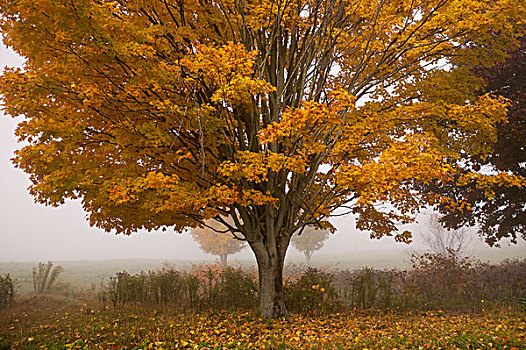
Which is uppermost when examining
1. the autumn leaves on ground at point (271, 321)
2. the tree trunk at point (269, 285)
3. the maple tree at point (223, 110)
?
the maple tree at point (223, 110)

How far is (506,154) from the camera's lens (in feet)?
29.9

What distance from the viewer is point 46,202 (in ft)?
19.5

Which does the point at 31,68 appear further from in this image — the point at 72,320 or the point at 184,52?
the point at 72,320

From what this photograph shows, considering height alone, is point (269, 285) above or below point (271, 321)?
above

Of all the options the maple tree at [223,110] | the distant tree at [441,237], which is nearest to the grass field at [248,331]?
the maple tree at [223,110]

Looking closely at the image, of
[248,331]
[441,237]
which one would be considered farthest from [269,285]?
[441,237]

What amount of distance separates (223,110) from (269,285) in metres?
3.89

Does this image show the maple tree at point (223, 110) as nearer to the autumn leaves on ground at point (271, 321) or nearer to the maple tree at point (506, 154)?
the autumn leaves on ground at point (271, 321)

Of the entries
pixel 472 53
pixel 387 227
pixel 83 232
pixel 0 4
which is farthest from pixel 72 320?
pixel 83 232

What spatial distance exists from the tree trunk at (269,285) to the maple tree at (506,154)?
5.25 metres

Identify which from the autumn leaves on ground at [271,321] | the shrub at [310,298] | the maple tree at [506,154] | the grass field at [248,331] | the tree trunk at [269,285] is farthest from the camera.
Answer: the maple tree at [506,154]

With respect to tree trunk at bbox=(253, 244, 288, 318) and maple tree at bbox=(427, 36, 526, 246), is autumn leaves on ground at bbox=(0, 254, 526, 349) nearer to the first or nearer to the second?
tree trunk at bbox=(253, 244, 288, 318)

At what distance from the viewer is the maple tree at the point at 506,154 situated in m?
8.56

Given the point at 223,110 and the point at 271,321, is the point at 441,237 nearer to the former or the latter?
the point at 271,321
